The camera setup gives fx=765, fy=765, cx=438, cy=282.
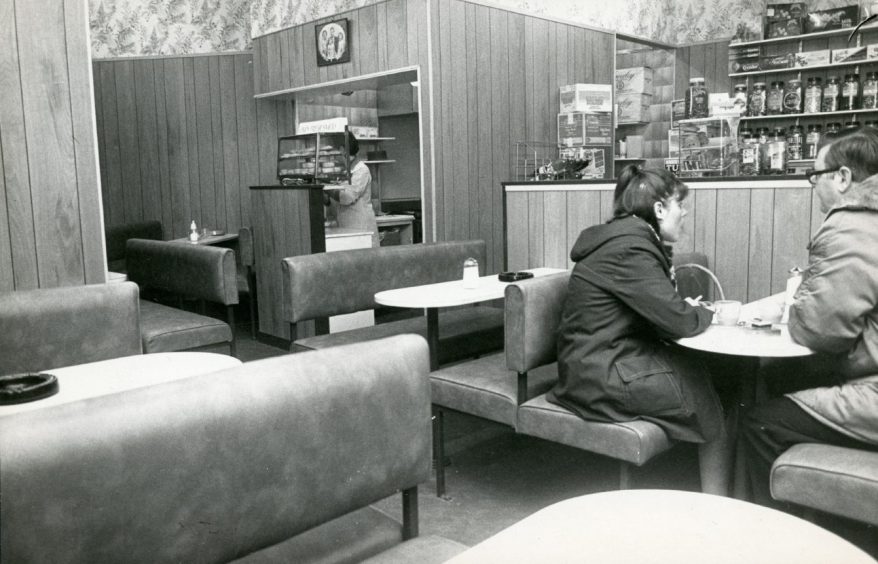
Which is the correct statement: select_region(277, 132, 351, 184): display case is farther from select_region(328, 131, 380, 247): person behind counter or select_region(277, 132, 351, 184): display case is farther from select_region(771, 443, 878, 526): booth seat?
select_region(771, 443, 878, 526): booth seat

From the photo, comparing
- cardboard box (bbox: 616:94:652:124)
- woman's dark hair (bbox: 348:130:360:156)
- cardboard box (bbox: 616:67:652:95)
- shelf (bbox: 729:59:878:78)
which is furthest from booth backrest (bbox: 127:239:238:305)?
shelf (bbox: 729:59:878:78)

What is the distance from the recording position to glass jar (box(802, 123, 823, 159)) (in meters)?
7.88

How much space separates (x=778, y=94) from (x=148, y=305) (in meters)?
6.70

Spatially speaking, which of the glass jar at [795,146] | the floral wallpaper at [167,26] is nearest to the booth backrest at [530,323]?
the glass jar at [795,146]

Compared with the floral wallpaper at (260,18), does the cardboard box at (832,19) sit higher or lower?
lower

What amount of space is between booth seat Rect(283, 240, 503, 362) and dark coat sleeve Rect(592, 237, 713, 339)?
183 cm

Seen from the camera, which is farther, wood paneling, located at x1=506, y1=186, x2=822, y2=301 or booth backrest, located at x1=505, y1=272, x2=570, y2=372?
wood paneling, located at x1=506, y1=186, x2=822, y2=301

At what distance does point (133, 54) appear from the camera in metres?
8.70

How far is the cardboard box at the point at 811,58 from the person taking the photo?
7968mm

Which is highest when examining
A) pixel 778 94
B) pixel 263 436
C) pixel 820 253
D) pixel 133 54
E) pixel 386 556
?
pixel 133 54

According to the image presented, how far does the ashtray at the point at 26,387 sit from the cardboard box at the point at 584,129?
17.7 ft

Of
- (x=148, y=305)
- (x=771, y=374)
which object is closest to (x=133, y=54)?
(x=148, y=305)

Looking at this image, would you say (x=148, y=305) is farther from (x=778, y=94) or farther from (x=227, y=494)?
(x=778, y=94)

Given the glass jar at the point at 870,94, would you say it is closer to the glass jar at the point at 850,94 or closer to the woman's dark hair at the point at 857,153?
the glass jar at the point at 850,94
